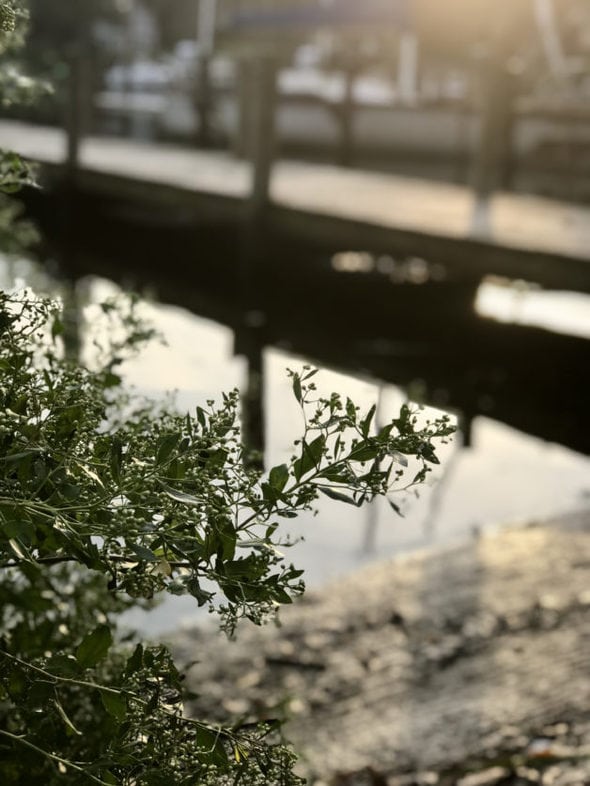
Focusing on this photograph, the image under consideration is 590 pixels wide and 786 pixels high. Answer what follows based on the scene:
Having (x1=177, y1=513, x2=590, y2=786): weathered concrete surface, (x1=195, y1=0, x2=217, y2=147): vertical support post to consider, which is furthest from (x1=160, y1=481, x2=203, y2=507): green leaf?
(x1=195, y1=0, x2=217, y2=147): vertical support post

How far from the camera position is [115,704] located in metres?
0.97

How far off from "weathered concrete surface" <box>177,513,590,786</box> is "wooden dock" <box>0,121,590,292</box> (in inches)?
105

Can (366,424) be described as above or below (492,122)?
below

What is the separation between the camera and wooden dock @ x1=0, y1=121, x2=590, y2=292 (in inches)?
282

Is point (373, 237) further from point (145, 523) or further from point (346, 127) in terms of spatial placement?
point (145, 523)

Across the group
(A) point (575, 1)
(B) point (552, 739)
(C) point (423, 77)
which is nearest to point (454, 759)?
(B) point (552, 739)

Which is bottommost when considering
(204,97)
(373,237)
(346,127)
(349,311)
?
(373,237)

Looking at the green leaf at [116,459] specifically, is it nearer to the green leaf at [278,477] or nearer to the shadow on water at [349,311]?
the green leaf at [278,477]

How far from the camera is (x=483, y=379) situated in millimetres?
8227

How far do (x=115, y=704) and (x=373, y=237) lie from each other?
7.19 meters

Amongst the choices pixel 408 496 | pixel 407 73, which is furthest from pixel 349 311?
pixel 407 73

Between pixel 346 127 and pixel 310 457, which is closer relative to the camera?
pixel 310 457

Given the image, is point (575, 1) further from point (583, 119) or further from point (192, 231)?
point (192, 231)

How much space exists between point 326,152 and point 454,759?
14148 millimetres
